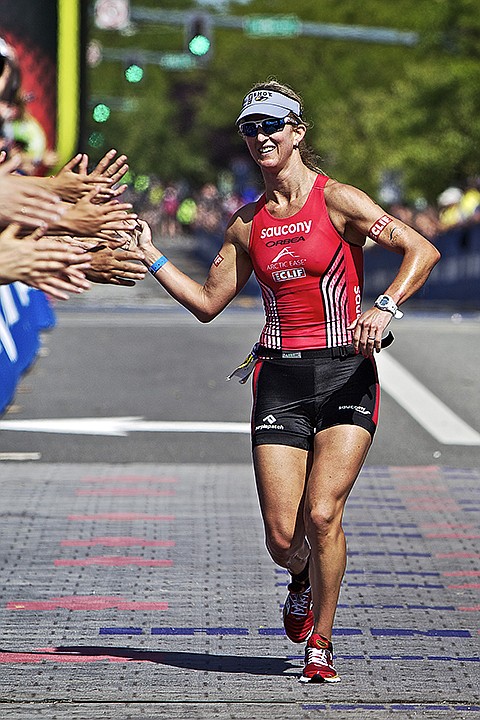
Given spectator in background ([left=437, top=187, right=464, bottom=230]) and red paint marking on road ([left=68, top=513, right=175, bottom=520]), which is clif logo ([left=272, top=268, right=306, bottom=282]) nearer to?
red paint marking on road ([left=68, top=513, right=175, bottom=520])

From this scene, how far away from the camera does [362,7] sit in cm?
6131

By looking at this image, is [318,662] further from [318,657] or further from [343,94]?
[343,94]

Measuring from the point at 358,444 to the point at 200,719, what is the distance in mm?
1282

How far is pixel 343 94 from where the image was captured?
190ft

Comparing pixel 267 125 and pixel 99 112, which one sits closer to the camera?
pixel 267 125

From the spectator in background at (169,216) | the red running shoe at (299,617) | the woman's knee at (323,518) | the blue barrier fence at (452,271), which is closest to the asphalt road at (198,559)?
the red running shoe at (299,617)

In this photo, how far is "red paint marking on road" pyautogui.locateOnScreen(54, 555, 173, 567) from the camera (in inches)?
287

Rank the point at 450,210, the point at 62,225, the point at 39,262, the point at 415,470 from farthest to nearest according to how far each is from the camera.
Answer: the point at 450,210, the point at 415,470, the point at 62,225, the point at 39,262

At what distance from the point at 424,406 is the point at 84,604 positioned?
262 inches

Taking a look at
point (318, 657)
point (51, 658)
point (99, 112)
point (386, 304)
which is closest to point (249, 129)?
point (386, 304)

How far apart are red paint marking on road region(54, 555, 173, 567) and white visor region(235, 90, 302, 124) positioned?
8.78 feet

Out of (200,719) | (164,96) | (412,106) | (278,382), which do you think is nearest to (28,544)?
(278,382)

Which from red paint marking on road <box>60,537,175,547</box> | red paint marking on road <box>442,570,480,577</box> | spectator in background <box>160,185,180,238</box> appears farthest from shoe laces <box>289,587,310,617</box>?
spectator in background <box>160,185,180,238</box>

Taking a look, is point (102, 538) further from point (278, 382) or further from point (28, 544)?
point (278, 382)
